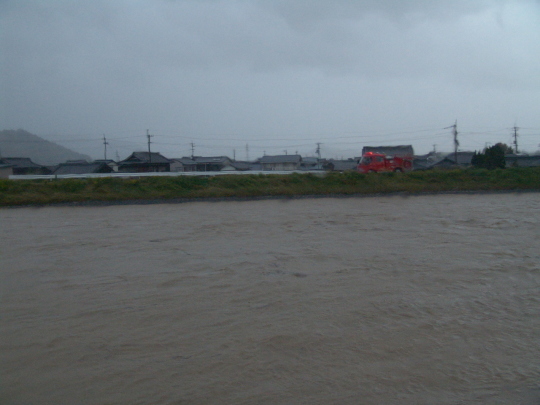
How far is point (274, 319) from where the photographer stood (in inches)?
154

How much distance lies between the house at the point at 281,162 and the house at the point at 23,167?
13.5 metres

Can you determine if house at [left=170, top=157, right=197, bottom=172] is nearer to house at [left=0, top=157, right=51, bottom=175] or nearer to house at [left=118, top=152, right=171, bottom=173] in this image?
house at [left=118, top=152, right=171, bottom=173]

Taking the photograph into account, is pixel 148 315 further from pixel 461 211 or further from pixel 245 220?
pixel 461 211

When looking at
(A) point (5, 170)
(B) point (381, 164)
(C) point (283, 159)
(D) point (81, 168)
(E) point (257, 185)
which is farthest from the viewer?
(C) point (283, 159)

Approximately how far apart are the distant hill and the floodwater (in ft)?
124

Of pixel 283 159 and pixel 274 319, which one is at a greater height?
pixel 283 159

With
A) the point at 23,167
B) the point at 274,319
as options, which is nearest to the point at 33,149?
the point at 23,167

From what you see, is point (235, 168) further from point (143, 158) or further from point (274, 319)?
point (274, 319)

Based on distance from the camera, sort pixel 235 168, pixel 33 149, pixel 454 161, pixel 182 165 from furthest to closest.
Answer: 1. pixel 33 149
2. pixel 182 165
3. pixel 235 168
4. pixel 454 161

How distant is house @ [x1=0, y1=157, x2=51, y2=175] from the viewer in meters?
25.7

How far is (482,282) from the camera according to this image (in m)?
4.92

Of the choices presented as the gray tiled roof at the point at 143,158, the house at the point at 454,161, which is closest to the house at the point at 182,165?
the gray tiled roof at the point at 143,158

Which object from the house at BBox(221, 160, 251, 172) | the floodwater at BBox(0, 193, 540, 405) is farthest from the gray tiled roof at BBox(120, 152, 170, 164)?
the floodwater at BBox(0, 193, 540, 405)

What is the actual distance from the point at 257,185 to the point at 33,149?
42.9m
